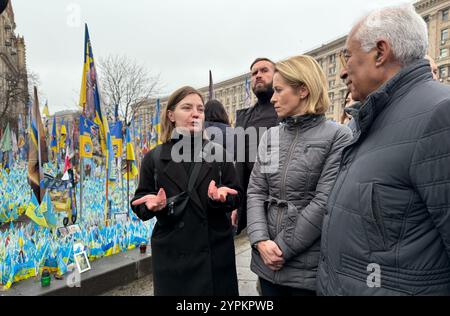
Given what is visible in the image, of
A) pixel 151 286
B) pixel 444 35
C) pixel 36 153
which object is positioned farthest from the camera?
pixel 444 35

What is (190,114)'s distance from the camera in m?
2.11

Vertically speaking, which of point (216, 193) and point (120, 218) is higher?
point (216, 193)

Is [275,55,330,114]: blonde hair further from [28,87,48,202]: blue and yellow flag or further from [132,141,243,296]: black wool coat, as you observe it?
[28,87,48,202]: blue and yellow flag

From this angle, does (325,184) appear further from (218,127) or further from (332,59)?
(332,59)

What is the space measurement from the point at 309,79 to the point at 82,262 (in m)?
2.97

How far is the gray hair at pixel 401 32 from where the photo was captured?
120 cm

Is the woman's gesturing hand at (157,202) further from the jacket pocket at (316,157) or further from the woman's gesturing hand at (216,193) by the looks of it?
the jacket pocket at (316,157)

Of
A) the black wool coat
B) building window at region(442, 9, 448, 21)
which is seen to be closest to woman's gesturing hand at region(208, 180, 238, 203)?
the black wool coat

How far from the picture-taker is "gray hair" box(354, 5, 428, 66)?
3.93 feet

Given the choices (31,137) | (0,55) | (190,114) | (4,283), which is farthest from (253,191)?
(0,55)

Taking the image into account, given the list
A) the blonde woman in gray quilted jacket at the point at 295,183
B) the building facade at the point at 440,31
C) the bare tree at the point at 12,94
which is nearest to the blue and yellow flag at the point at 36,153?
the blonde woman in gray quilted jacket at the point at 295,183

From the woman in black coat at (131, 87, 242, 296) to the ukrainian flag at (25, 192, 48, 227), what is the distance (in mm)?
2353

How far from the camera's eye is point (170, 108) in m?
2.20

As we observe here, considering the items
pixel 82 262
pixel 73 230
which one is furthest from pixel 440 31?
pixel 82 262
